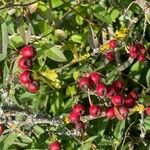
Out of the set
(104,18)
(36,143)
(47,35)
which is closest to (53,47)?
(47,35)

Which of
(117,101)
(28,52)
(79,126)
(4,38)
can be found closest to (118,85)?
(117,101)

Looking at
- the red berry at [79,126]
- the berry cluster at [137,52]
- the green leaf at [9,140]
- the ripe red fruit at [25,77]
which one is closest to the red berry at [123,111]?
the red berry at [79,126]

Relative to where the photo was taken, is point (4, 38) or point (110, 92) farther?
point (110, 92)

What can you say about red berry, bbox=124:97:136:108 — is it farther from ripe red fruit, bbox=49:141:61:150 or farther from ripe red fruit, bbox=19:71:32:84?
ripe red fruit, bbox=19:71:32:84

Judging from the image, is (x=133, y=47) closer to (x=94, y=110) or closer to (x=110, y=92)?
(x=110, y=92)

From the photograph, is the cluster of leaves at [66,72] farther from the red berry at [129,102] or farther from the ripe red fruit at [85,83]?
the ripe red fruit at [85,83]

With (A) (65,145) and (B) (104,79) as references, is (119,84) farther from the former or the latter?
(A) (65,145)

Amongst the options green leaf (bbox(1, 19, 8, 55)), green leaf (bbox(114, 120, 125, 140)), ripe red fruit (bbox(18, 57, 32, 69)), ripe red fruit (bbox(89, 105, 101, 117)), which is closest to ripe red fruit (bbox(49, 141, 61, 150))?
ripe red fruit (bbox(89, 105, 101, 117))
